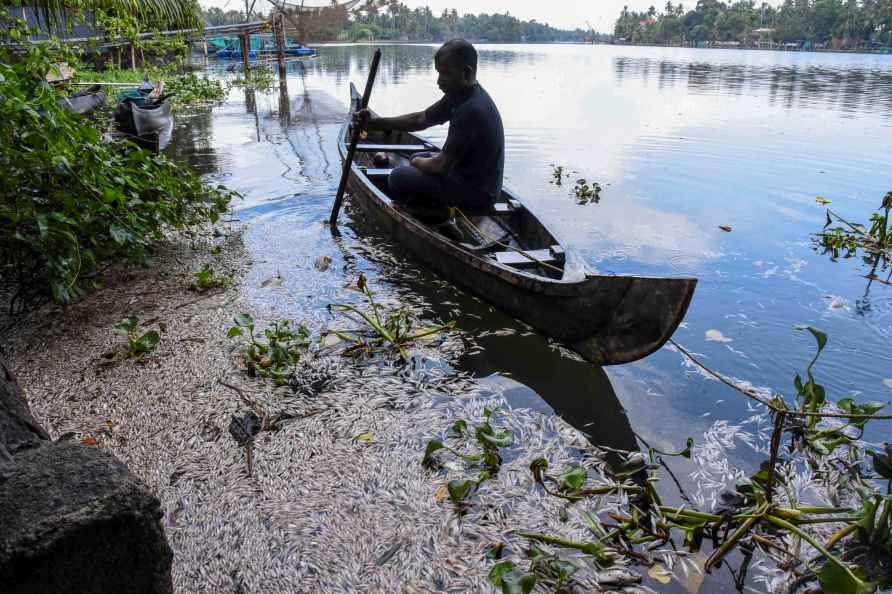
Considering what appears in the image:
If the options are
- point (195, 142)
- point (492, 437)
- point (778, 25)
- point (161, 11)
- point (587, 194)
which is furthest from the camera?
point (778, 25)

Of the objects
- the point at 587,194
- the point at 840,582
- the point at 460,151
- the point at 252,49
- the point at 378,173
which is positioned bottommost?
the point at 840,582

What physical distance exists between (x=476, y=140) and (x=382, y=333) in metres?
1.89

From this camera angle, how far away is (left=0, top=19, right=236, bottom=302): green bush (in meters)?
3.46

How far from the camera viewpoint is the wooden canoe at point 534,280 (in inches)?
131

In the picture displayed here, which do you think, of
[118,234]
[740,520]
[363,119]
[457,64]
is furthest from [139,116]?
[740,520]

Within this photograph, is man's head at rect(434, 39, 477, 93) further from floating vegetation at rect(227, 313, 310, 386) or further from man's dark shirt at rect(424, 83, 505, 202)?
floating vegetation at rect(227, 313, 310, 386)

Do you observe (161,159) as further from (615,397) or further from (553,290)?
(615,397)

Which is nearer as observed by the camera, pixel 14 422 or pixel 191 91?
pixel 14 422

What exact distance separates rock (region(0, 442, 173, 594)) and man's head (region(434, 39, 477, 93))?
13.1 feet

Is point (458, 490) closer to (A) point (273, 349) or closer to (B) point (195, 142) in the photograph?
(A) point (273, 349)

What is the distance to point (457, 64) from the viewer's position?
15.4ft

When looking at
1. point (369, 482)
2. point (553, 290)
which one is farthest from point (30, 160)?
point (553, 290)

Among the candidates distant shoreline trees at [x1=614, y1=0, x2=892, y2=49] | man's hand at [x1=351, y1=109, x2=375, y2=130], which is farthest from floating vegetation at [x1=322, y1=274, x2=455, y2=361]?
distant shoreline trees at [x1=614, y1=0, x2=892, y2=49]

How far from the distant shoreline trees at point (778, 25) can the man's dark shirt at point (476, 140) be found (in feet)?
235
